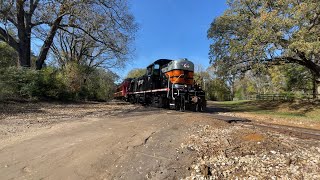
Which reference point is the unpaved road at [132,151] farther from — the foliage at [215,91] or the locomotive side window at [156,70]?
the foliage at [215,91]

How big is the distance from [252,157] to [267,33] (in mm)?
17092

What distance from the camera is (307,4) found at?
20.4 m

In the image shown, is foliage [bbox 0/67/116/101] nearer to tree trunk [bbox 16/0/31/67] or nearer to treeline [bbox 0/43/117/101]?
treeline [bbox 0/43/117/101]

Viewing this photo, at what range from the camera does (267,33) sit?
20.6m

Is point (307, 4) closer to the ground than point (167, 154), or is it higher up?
higher up

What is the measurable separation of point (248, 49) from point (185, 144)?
54.6ft

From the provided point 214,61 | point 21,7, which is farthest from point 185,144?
→ point 214,61

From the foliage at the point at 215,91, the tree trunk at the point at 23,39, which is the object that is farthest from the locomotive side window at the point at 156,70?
the foliage at the point at 215,91

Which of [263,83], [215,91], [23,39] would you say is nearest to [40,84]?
[23,39]

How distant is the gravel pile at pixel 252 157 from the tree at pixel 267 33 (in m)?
14.3

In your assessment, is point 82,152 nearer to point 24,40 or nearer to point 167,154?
point 167,154

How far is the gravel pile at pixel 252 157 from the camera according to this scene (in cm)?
503

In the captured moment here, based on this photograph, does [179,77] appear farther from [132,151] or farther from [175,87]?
[132,151]

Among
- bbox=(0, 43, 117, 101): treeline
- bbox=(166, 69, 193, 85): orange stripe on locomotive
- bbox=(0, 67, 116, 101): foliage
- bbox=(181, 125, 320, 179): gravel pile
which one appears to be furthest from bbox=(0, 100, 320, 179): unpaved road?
bbox=(0, 43, 117, 101): treeline
